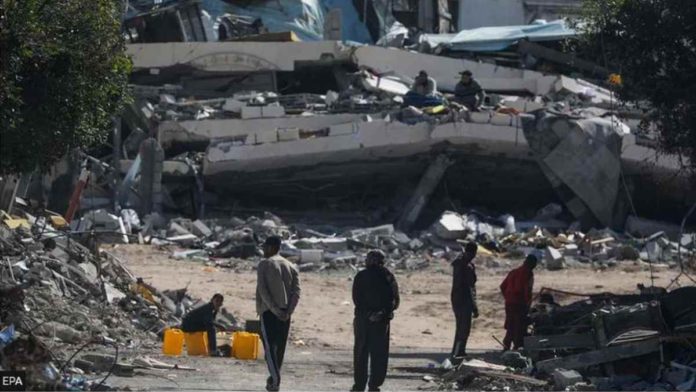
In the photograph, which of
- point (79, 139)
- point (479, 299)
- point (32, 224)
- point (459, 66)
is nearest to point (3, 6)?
point (79, 139)

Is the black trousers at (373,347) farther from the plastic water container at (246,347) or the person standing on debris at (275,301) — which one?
the plastic water container at (246,347)

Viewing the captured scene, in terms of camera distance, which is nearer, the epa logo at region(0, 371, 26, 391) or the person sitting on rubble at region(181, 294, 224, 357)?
the epa logo at region(0, 371, 26, 391)

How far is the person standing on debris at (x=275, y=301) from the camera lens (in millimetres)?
12539

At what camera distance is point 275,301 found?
12547 mm

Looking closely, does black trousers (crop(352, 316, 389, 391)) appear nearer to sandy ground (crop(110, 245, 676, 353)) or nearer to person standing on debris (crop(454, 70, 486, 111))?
sandy ground (crop(110, 245, 676, 353))

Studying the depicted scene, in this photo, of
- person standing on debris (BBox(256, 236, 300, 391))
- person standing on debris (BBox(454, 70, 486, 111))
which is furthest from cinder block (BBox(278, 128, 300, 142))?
person standing on debris (BBox(256, 236, 300, 391))

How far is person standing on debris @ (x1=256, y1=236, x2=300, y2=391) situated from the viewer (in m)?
12.5

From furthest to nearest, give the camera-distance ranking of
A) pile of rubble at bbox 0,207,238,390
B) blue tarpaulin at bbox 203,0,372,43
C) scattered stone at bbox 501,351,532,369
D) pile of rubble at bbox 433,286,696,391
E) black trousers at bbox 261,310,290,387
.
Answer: blue tarpaulin at bbox 203,0,372,43
scattered stone at bbox 501,351,532,369
pile of rubble at bbox 433,286,696,391
pile of rubble at bbox 0,207,238,390
black trousers at bbox 261,310,290,387

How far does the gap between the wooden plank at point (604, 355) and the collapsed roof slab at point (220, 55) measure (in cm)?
2309

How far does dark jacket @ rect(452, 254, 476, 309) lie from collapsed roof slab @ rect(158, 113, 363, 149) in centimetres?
1542

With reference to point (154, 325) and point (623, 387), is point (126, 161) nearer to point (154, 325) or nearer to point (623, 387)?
point (154, 325)

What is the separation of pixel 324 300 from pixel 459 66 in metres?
15.5

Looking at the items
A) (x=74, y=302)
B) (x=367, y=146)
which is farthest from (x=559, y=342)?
(x=367, y=146)

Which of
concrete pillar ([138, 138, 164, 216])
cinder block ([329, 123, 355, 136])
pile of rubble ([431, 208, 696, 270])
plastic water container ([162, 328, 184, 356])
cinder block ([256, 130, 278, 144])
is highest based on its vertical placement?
plastic water container ([162, 328, 184, 356])
